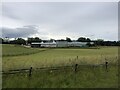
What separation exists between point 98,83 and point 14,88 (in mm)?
5748

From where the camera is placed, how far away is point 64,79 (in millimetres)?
13539

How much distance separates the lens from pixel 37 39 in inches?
7136

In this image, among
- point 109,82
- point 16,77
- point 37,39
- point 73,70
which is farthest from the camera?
point 37,39

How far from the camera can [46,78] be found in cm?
1338

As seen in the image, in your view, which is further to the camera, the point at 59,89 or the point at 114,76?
the point at 114,76

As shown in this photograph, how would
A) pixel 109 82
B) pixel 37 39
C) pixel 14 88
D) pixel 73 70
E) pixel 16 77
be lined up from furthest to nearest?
pixel 37 39 → pixel 73 70 → pixel 109 82 → pixel 16 77 → pixel 14 88

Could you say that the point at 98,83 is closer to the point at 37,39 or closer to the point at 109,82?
the point at 109,82

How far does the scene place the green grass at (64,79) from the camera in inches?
482

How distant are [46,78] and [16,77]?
206 cm

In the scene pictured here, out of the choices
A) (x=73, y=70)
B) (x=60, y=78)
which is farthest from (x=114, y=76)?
(x=60, y=78)

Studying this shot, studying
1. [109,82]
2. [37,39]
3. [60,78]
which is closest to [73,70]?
[60,78]

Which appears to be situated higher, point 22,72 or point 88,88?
point 22,72

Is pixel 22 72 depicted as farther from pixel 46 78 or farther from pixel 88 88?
pixel 88 88

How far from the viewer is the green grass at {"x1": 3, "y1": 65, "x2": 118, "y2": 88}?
1224 cm
